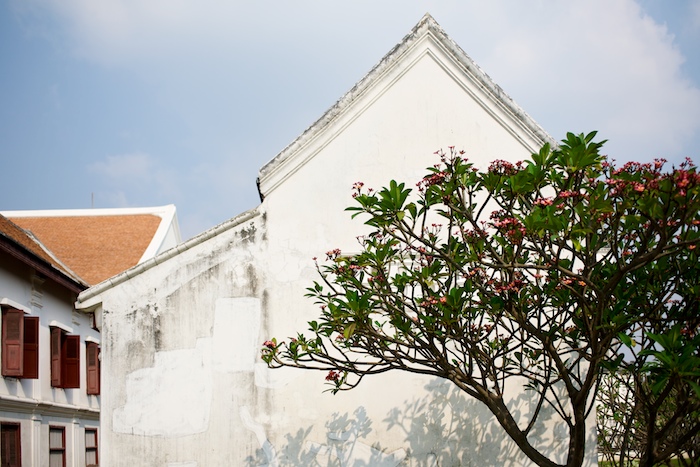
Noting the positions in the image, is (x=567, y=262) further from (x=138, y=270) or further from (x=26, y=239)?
(x=26, y=239)

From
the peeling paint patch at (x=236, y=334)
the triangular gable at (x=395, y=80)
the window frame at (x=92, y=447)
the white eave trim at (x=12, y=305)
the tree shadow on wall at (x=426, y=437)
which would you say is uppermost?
the triangular gable at (x=395, y=80)

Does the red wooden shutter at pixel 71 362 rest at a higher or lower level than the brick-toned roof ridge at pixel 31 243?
lower

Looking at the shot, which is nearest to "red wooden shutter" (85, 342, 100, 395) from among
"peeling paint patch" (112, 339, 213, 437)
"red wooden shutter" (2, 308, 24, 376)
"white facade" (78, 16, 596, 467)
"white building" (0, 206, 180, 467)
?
"white building" (0, 206, 180, 467)

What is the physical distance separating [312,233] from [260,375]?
1.77 metres

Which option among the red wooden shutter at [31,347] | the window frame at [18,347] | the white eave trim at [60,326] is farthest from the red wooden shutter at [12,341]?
the white eave trim at [60,326]

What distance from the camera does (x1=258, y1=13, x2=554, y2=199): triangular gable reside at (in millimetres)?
9211

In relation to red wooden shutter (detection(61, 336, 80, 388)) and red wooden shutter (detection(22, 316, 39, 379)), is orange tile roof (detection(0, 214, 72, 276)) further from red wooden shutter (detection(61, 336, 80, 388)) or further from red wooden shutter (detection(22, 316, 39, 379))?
red wooden shutter (detection(22, 316, 39, 379))

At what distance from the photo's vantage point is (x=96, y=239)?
24.0 m

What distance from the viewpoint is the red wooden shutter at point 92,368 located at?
20.0 metres

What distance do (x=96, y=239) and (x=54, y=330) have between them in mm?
6883

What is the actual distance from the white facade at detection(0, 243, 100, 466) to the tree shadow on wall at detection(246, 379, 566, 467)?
323 inches

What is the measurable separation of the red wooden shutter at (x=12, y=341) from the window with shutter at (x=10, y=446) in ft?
3.44

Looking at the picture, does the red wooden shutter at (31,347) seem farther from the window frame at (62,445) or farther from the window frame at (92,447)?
the window frame at (92,447)

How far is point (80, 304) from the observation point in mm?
8938
